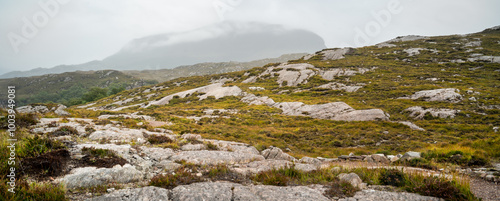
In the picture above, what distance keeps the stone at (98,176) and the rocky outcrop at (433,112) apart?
4082 cm

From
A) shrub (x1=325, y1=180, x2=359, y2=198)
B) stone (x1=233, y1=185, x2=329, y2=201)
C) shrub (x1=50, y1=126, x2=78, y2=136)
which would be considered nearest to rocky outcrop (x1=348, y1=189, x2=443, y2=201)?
shrub (x1=325, y1=180, x2=359, y2=198)

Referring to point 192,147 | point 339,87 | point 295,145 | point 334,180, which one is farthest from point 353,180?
point 339,87

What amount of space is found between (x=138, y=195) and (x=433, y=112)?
141 ft

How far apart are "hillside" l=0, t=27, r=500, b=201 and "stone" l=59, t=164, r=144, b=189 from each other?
37mm

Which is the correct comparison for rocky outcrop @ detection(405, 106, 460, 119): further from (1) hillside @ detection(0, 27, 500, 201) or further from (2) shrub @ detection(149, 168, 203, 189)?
(2) shrub @ detection(149, 168, 203, 189)

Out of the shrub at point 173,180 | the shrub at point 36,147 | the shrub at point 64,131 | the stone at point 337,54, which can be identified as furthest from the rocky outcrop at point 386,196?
the stone at point 337,54

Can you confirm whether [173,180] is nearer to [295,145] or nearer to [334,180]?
[334,180]

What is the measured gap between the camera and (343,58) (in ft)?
323

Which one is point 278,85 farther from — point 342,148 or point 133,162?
point 133,162

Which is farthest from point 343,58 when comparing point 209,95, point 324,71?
point 209,95

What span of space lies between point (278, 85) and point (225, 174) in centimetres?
6730

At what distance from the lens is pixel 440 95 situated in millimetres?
40062

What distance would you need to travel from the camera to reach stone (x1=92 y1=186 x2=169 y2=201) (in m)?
5.29

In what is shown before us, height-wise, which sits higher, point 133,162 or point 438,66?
point 438,66
